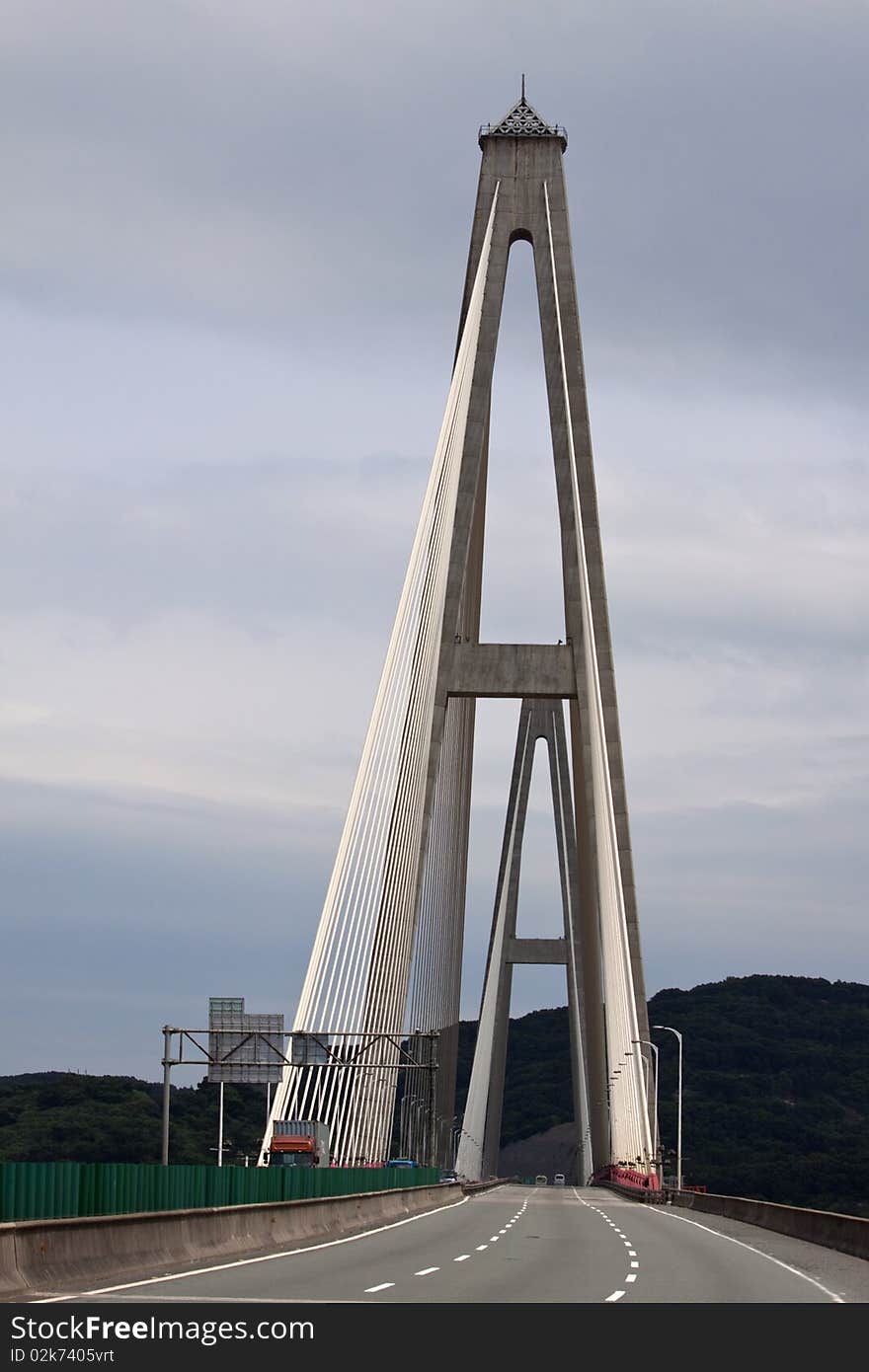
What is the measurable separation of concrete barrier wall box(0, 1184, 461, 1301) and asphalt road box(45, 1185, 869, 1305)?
0.46m

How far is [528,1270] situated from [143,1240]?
384cm

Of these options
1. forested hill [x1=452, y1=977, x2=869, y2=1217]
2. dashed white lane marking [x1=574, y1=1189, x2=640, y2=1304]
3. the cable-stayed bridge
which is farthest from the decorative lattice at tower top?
forested hill [x1=452, y1=977, x2=869, y2=1217]

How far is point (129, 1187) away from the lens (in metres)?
21.5

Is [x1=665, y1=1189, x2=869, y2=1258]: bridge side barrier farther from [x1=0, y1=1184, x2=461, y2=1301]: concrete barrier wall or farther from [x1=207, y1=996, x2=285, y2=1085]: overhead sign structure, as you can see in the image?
[x1=207, y1=996, x2=285, y2=1085]: overhead sign structure

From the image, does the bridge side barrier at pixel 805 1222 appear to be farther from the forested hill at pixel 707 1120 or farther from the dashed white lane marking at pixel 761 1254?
the forested hill at pixel 707 1120

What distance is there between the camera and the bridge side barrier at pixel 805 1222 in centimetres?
2885

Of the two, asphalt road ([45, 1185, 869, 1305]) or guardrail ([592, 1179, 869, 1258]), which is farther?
guardrail ([592, 1179, 869, 1258])

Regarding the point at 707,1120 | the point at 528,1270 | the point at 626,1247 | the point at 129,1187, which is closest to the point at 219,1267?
the point at 129,1187

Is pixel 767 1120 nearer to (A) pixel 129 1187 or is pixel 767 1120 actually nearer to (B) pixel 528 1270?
(B) pixel 528 1270

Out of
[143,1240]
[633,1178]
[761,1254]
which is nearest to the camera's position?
[143,1240]

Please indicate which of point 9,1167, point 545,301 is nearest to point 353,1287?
point 9,1167

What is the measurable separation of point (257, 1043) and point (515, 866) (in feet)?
196

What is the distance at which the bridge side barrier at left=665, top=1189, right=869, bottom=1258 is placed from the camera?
28.8 metres

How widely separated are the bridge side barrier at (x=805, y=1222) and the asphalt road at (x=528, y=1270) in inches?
13.4
